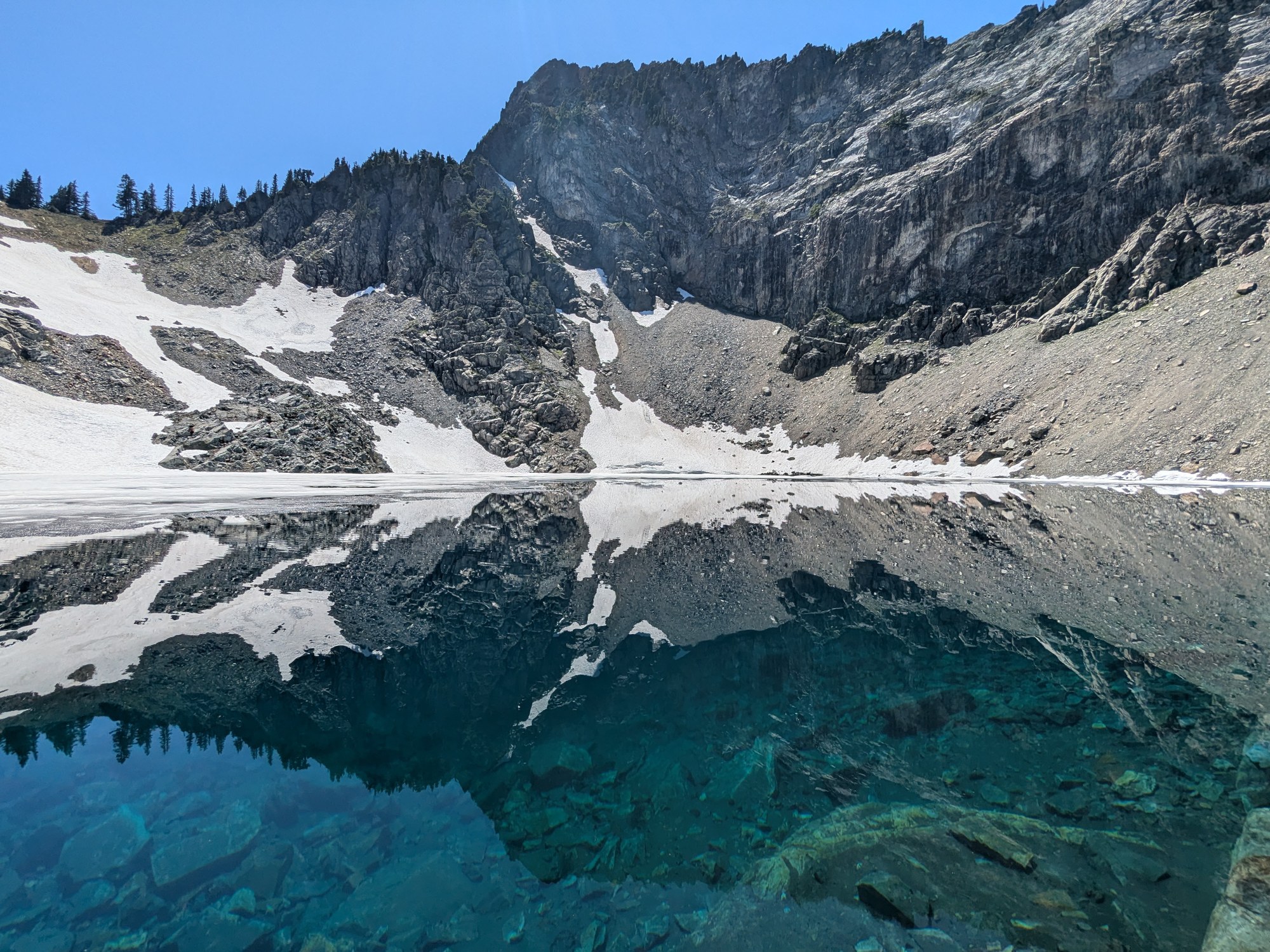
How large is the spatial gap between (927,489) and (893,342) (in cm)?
4887

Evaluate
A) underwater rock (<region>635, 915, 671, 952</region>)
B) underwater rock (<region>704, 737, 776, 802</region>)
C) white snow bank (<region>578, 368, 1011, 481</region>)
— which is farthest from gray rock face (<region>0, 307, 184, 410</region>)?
underwater rock (<region>635, 915, 671, 952</region>)

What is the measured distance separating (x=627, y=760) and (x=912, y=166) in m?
121

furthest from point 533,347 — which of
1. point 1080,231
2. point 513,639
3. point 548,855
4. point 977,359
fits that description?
point 548,855

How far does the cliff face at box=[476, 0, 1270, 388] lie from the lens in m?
72.8

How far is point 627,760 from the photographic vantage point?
738 cm

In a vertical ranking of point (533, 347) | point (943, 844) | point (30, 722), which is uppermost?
point (533, 347)

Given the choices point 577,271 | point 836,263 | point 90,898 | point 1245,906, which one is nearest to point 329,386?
point 577,271

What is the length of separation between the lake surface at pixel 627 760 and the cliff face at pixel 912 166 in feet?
256

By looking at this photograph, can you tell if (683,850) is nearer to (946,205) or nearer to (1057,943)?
(1057,943)

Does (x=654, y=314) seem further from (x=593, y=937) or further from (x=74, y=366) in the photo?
(x=593, y=937)

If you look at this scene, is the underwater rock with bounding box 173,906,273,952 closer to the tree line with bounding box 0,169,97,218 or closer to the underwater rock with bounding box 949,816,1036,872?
the underwater rock with bounding box 949,816,1036,872

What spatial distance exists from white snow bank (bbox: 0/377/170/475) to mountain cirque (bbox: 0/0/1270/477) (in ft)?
10.3

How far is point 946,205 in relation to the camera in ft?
296

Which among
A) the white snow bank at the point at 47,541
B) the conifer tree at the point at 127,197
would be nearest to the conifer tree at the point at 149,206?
the conifer tree at the point at 127,197
